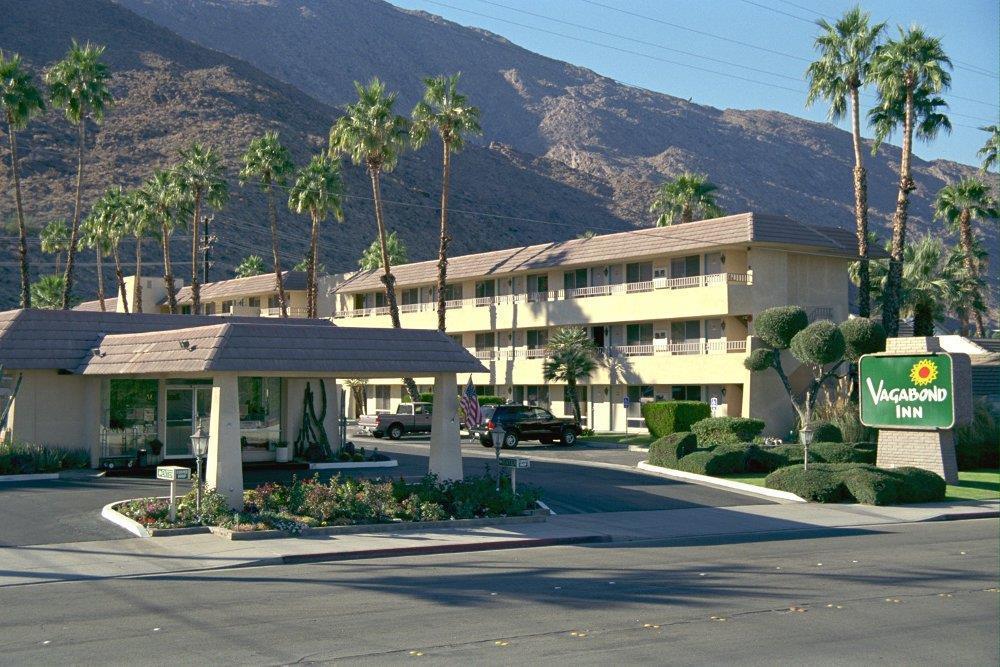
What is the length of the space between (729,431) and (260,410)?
52.1 ft

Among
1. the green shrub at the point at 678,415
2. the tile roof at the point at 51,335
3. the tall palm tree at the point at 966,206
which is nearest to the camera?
the tile roof at the point at 51,335

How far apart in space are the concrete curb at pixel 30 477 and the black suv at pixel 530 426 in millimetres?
20278

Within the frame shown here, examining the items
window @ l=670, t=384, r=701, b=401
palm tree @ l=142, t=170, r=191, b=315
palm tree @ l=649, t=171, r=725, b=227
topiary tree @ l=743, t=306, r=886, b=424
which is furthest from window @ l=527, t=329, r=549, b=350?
palm tree @ l=142, t=170, r=191, b=315

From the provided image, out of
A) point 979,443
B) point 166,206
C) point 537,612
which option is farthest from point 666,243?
point 537,612

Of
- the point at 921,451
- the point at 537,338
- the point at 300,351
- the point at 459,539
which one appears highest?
the point at 537,338

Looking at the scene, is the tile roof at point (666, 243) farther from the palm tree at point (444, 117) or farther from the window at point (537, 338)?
the palm tree at point (444, 117)

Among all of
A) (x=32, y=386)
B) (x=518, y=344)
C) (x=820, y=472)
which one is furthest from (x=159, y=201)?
(x=820, y=472)

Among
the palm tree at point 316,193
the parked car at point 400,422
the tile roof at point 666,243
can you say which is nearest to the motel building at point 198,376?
the parked car at point 400,422

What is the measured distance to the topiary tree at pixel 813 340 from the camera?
125ft

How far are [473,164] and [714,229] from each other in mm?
141714

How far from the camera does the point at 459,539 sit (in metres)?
20.2

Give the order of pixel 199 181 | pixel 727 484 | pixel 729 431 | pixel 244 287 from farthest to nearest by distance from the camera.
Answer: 1. pixel 244 287
2. pixel 199 181
3. pixel 729 431
4. pixel 727 484

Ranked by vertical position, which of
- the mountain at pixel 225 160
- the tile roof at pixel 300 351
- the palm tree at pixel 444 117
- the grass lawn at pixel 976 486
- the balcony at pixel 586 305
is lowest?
the grass lawn at pixel 976 486

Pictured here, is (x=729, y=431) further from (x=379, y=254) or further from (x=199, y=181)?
(x=379, y=254)
